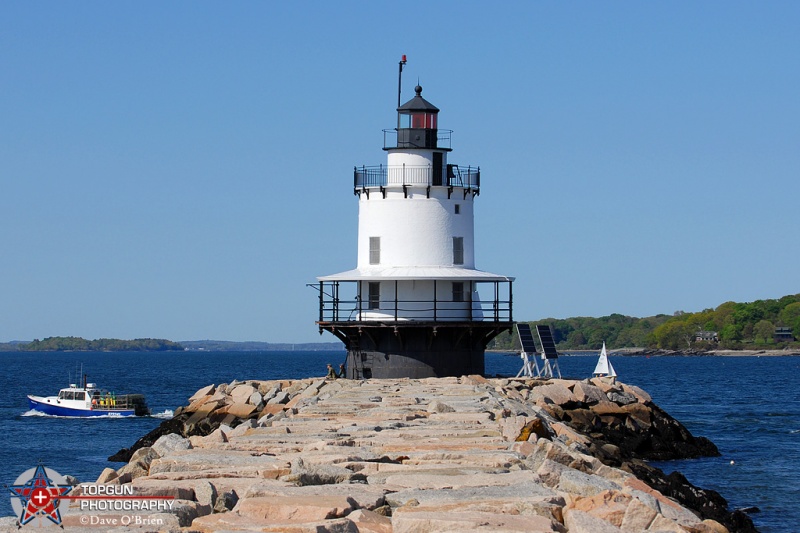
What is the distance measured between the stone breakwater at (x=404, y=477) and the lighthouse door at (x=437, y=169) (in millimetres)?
8696

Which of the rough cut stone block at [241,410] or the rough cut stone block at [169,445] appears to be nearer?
the rough cut stone block at [169,445]

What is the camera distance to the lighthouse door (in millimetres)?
31625

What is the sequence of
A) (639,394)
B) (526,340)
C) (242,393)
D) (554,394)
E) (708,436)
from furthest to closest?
(708,436), (526,340), (639,394), (242,393), (554,394)

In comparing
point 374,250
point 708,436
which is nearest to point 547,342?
point 708,436

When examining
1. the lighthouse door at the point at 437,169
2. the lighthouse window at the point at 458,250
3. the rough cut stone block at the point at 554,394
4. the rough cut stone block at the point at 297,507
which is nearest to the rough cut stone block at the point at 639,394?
the rough cut stone block at the point at 554,394

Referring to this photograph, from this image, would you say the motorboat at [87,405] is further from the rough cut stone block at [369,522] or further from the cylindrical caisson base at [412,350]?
the rough cut stone block at [369,522]

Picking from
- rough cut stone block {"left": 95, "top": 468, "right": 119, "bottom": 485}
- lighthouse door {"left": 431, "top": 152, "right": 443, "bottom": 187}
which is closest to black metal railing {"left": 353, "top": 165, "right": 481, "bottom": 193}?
lighthouse door {"left": 431, "top": 152, "right": 443, "bottom": 187}

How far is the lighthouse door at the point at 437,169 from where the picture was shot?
31.6 metres

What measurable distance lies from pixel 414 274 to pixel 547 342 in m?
6.36

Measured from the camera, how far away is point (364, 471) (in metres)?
13.5

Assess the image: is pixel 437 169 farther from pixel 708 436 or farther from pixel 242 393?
pixel 708 436

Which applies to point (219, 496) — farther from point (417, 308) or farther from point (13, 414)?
point (13, 414)

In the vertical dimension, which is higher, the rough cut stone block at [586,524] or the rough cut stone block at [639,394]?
the rough cut stone block at [639,394]

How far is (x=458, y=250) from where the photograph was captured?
31672 millimetres
